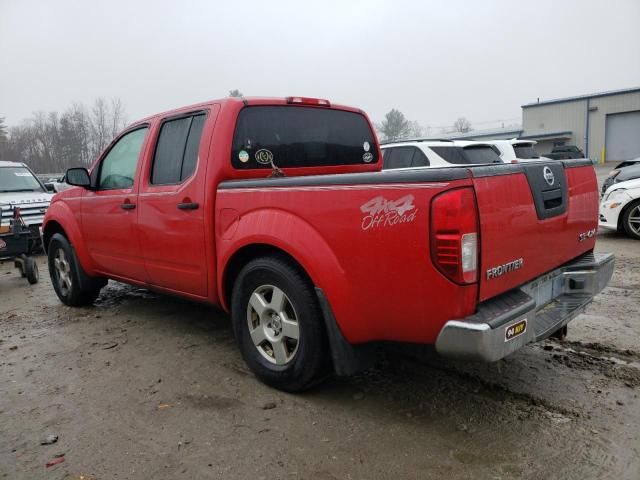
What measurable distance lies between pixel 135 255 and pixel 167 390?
149cm

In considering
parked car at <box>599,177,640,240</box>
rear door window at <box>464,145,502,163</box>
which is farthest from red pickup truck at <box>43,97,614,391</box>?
parked car at <box>599,177,640,240</box>

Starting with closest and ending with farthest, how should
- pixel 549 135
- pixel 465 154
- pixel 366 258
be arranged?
pixel 366 258
pixel 465 154
pixel 549 135

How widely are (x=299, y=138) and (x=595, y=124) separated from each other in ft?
137

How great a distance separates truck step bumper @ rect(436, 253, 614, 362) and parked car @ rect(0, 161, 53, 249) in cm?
776

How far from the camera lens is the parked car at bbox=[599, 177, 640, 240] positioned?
8758mm

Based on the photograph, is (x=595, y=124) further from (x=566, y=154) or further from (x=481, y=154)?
(x=481, y=154)

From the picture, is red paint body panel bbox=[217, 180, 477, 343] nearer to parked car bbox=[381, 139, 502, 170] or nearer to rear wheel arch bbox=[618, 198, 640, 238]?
parked car bbox=[381, 139, 502, 170]

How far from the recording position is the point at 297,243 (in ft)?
10.1

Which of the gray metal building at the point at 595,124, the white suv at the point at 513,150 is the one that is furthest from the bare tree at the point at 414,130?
the white suv at the point at 513,150

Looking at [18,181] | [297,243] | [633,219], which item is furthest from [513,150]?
[18,181]

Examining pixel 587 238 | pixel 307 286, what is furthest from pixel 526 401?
pixel 307 286

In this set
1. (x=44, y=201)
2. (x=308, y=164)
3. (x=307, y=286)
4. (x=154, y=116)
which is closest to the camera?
(x=307, y=286)

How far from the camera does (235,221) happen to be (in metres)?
3.52

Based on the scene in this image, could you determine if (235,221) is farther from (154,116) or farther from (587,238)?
(587,238)
